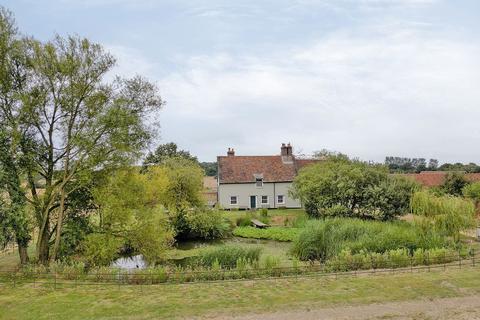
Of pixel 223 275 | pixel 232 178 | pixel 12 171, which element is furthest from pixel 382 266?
pixel 232 178

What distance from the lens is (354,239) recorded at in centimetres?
2452

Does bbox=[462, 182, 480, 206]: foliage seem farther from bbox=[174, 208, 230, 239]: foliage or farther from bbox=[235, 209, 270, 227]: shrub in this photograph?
bbox=[174, 208, 230, 239]: foliage

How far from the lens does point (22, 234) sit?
751 inches

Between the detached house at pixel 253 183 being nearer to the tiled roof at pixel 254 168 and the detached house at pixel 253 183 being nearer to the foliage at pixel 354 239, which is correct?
the tiled roof at pixel 254 168

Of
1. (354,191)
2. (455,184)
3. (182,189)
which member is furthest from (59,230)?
(455,184)

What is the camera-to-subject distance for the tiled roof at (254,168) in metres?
50.4

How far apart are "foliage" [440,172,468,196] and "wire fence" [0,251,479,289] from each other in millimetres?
29344

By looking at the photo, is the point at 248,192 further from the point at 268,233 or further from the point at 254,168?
the point at 268,233

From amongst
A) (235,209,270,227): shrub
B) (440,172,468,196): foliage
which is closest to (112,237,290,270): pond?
(235,209,270,227): shrub

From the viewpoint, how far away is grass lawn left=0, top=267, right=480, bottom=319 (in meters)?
14.0

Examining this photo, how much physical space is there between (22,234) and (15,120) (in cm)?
536

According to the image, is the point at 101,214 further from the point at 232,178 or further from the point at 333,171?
the point at 232,178

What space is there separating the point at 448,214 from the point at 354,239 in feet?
19.6

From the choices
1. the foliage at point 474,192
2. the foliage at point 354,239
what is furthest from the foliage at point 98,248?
the foliage at point 474,192
